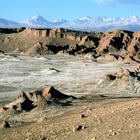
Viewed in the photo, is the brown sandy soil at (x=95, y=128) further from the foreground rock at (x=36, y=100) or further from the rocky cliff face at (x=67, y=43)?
the rocky cliff face at (x=67, y=43)

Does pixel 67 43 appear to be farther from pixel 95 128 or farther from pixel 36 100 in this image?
pixel 95 128

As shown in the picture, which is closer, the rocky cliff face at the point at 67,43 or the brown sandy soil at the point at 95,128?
the brown sandy soil at the point at 95,128

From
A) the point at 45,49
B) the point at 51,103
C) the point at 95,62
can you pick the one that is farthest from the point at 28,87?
the point at 45,49

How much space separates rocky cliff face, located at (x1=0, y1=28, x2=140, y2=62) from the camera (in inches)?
5157

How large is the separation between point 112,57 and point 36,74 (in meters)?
31.2

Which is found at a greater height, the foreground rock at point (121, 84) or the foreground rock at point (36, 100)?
the foreground rock at point (36, 100)

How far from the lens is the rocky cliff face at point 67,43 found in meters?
131

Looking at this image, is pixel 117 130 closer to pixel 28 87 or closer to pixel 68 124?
pixel 68 124

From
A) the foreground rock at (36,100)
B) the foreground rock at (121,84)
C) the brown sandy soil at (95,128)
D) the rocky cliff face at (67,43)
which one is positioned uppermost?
the brown sandy soil at (95,128)

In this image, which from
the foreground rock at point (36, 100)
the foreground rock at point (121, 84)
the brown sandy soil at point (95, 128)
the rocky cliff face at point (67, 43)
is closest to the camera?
the brown sandy soil at point (95, 128)

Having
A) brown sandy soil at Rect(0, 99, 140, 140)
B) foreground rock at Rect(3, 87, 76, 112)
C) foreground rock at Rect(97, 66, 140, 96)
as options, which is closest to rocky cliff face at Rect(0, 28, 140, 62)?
foreground rock at Rect(97, 66, 140, 96)

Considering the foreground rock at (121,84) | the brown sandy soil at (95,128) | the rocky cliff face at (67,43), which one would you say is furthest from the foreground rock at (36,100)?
the rocky cliff face at (67,43)

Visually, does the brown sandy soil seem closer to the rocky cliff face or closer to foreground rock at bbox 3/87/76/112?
foreground rock at bbox 3/87/76/112

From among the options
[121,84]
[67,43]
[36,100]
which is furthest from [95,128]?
[67,43]
